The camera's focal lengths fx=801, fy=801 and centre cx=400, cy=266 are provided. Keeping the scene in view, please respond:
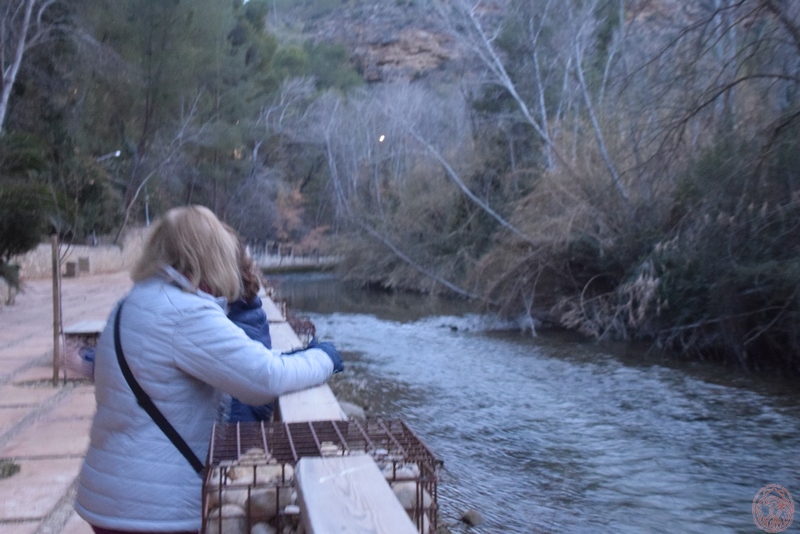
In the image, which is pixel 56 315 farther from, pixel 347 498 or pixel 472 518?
pixel 347 498

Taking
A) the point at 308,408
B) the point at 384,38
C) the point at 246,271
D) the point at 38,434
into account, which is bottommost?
the point at 38,434

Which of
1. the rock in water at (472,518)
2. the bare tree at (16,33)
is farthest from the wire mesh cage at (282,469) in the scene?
the bare tree at (16,33)

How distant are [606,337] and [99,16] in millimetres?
15744

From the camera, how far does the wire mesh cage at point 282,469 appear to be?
197 cm

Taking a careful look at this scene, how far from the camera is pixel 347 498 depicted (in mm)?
1781

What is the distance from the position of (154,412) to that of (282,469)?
367 mm

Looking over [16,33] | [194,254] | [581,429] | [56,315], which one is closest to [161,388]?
[194,254]

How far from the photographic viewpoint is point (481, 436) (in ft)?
25.4

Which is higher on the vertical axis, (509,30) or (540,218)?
(509,30)

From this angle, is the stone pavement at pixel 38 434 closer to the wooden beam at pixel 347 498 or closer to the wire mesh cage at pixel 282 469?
the wire mesh cage at pixel 282 469

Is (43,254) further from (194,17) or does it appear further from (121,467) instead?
(121,467)

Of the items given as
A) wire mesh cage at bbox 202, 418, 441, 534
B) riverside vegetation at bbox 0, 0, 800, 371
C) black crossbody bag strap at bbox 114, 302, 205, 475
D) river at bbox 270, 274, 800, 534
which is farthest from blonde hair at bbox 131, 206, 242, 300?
riverside vegetation at bbox 0, 0, 800, 371

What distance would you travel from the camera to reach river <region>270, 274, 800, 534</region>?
583 centimetres

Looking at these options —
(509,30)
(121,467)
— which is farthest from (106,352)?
(509,30)
